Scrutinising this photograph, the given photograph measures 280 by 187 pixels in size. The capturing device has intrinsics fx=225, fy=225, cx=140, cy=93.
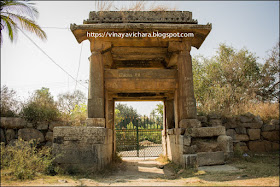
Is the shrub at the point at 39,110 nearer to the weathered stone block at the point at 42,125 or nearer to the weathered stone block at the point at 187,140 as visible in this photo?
the weathered stone block at the point at 42,125

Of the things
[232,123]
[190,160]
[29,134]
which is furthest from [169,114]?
[29,134]

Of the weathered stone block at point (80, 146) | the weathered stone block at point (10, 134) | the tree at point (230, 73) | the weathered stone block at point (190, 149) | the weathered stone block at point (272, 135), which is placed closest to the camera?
the weathered stone block at point (80, 146)

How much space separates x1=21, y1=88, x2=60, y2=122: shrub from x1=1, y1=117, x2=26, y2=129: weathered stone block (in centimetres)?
33

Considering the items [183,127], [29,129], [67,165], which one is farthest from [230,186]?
[29,129]

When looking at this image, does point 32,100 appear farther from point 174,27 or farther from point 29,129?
point 174,27

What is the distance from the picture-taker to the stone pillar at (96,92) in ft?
23.7

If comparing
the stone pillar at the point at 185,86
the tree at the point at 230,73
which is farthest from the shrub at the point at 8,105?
the tree at the point at 230,73

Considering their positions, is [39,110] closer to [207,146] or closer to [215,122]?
[207,146]

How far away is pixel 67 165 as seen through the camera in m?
6.23

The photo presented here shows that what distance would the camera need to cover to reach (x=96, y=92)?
746 centimetres

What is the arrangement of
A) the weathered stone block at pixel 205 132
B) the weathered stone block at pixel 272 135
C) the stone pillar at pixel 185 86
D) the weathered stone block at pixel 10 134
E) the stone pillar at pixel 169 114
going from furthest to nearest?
the stone pillar at pixel 169 114
the weathered stone block at pixel 272 135
the weathered stone block at pixel 10 134
the stone pillar at pixel 185 86
the weathered stone block at pixel 205 132

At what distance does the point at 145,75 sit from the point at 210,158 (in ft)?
11.4

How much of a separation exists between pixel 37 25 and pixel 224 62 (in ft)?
50.0

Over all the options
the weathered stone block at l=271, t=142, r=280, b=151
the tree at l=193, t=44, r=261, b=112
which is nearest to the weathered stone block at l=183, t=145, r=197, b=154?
the weathered stone block at l=271, t=142, r=280, b=151
